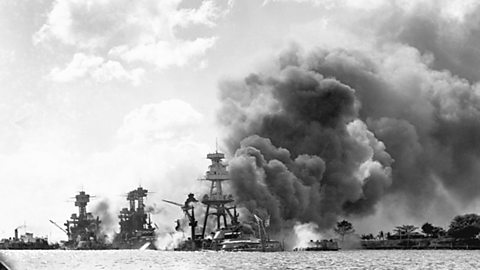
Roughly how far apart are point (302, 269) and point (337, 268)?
6434 mm

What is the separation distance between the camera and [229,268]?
Result: 114250 millimetres

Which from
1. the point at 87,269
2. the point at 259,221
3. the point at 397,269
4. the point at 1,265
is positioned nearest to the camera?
the point at 1,265

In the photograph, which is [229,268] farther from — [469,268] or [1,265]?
[1,265]

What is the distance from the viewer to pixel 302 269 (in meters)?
108

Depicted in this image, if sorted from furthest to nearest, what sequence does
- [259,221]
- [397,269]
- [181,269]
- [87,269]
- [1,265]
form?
[259,221]
[87,269]
[181,269]
[397,269]
[1,265]

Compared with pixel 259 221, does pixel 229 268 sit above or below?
below

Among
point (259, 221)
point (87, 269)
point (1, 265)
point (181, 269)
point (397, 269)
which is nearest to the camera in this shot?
point (1, 265)

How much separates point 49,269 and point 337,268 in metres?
50.7

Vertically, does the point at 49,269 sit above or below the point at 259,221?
below

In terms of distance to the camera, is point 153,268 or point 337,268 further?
point 153,268

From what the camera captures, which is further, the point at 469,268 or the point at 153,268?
the point at 153,268

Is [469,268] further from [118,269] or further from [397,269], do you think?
[118,269]

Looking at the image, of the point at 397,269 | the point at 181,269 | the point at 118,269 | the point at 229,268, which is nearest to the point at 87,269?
the point at 118,269

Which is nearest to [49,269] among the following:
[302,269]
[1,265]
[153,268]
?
[153,268]
